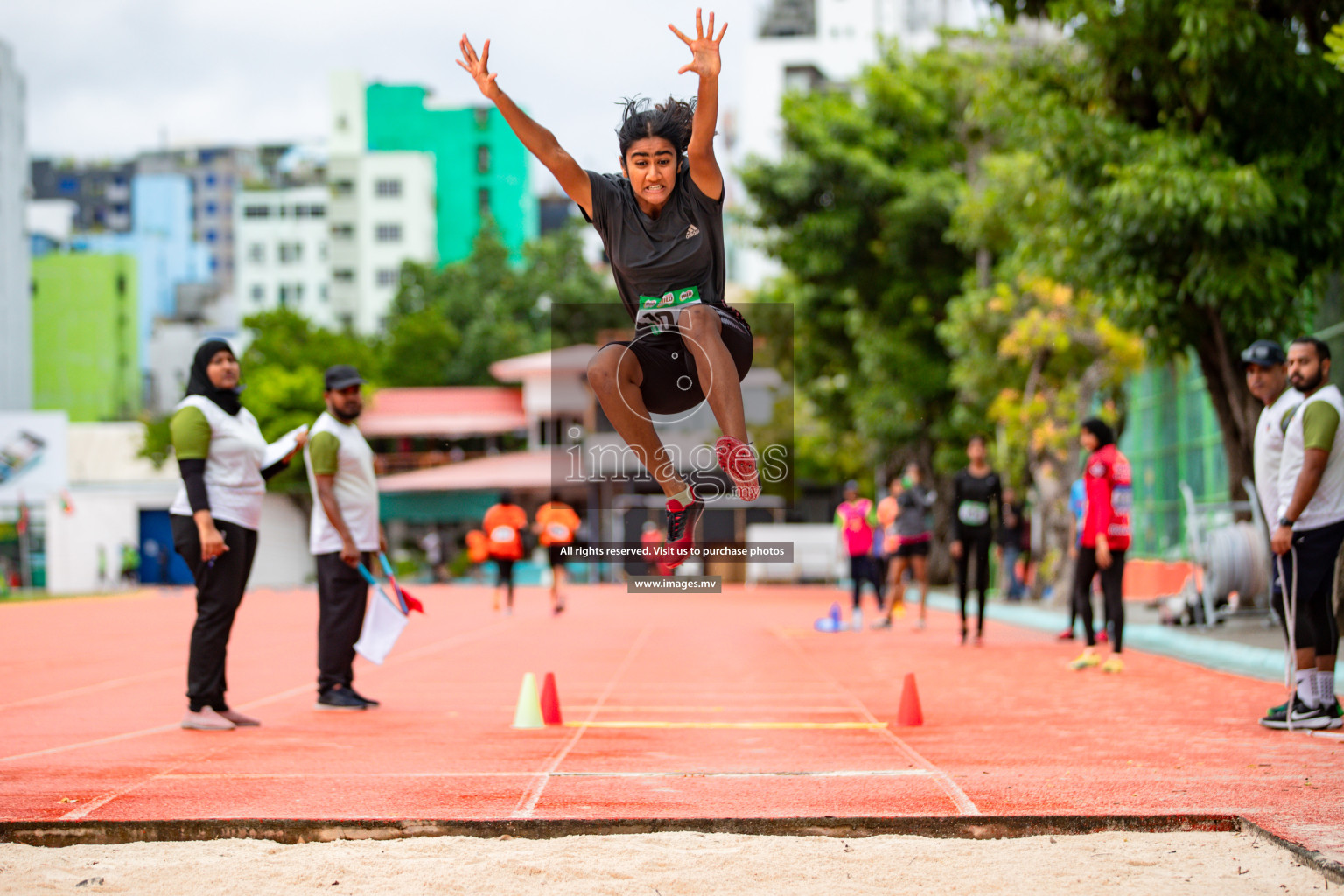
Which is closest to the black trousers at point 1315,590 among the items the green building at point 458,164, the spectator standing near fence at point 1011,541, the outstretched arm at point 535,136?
the outstretched arm at point 535,136

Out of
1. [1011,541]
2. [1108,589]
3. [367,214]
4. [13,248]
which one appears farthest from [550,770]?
[367,214]

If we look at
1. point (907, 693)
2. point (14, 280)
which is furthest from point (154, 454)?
point (907, 693)

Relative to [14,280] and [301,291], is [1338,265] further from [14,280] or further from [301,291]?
[301,291]

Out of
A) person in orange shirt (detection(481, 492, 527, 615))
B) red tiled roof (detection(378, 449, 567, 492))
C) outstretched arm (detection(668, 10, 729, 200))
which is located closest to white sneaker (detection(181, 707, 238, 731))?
outstretched arm (detection(668, 10, 729, 200))

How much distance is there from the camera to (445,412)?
51.3 metres

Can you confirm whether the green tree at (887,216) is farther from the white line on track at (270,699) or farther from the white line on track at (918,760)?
the white line on track at (918,760)

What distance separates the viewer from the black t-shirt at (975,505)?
13.0 m

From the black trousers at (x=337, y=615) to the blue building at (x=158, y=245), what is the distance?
68.0 meters

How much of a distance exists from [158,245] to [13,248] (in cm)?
2693

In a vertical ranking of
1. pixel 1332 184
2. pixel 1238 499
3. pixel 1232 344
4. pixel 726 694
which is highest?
pixel 1332 184

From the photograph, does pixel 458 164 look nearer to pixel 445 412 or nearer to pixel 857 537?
pixel 445 412

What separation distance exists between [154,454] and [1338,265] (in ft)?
145

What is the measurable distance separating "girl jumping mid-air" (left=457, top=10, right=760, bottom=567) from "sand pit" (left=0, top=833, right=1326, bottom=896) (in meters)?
1.37

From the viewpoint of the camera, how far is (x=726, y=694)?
9633 millimetres
